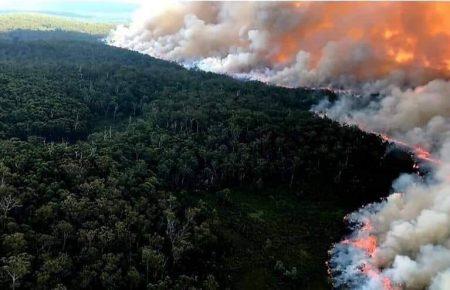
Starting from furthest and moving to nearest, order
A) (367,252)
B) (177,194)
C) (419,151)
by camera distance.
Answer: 1. (419,151)
2. (177,194)
3. (367,252)

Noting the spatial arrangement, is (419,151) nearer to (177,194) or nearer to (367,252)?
(367,252)

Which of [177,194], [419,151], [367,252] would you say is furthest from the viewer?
[419,151]

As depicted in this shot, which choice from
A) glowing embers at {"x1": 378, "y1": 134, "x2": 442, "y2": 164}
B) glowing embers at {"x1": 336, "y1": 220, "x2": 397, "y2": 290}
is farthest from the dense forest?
glowing embers at {"x1": 378, "y1": 134, "x2": 442, "y2": 164}

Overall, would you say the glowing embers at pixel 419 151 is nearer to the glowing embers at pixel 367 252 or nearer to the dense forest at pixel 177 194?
the dense forest at pixel 177 194

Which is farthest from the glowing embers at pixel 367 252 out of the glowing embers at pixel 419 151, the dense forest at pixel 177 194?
the glowing embers at pixel 419 151

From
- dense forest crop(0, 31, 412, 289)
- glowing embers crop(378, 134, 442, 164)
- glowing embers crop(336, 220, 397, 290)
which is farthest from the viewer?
glowing embers crop(378, 134, 442, 164)

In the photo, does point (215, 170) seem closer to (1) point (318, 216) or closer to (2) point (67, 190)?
(1) point (318, 216)

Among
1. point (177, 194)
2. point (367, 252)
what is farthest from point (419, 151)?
point (177, 194)

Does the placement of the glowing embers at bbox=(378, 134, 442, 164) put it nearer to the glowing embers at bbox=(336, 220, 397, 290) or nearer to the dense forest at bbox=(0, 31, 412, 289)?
the dense forest at bbox=(0, 31, 412, 289)
